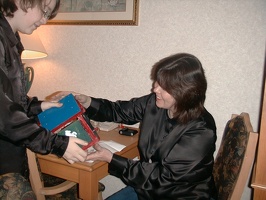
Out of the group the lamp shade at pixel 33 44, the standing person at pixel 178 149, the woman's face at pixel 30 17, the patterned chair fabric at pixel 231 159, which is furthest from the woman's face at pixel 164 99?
the lamp shade at pixel 33 44

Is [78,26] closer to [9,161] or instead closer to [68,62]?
[68,62]

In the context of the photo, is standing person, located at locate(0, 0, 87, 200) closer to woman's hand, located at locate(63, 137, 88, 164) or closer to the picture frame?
woman's hand, located at locate(63, 137, 88, 164)

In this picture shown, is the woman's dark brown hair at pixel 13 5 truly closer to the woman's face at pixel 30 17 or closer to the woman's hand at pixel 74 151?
the woman's face at pixel 30 17

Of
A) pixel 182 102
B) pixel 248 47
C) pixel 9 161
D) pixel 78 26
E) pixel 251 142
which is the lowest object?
pixel 9 161

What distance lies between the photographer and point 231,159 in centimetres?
113

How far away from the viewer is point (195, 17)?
1.52m

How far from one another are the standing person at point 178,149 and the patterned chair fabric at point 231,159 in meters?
0.07

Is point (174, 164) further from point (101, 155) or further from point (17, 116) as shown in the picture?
point (17, 116)

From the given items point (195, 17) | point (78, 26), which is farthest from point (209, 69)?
point (78, 26)

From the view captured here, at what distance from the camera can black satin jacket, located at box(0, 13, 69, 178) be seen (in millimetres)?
835

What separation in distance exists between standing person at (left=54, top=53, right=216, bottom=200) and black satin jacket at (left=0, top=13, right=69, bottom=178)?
31 cm

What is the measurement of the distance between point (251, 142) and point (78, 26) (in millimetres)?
1500

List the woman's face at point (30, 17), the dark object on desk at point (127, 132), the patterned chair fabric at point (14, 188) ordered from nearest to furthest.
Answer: the patterned chair fabric at point (14, 188) → the woman's face at point (30, 17) → the dark object on desk at point (127, 132)

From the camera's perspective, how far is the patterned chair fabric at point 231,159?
1.05 m
